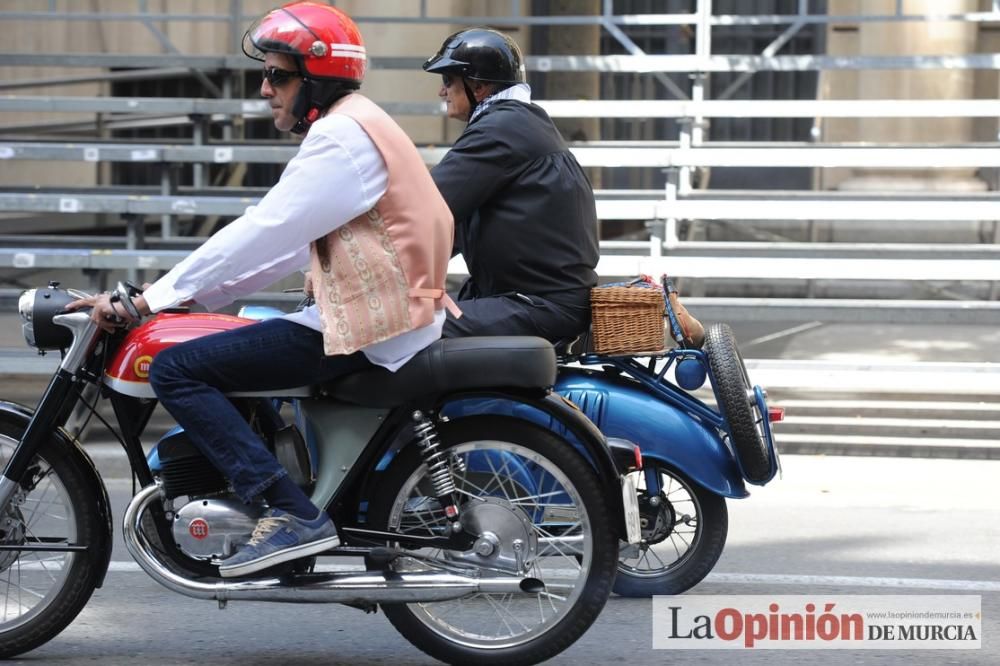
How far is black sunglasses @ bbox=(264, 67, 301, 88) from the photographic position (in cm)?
411

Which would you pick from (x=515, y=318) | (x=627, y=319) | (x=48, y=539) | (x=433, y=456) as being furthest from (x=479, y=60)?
(x=48, y=539)

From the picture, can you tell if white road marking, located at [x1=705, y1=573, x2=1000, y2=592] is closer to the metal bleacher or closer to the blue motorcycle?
the blue motorcycle

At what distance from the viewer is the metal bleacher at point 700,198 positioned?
880cm

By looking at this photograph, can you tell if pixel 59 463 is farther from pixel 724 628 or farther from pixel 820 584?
pixel 820 584

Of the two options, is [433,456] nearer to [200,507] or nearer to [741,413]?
[200,507]

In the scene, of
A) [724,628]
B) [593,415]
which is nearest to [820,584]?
[724,628]

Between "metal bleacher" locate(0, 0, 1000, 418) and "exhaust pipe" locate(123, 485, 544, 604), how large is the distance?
14.0 feet

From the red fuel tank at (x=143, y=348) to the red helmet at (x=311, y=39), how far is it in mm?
717

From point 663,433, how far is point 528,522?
0.91m

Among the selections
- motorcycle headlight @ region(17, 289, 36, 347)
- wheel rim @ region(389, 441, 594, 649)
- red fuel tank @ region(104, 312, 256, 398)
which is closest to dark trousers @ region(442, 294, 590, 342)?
wheel rim @ region(389, 441, 594, 649)

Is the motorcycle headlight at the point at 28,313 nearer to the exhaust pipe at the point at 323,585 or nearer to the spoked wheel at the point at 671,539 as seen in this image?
the exhaust pipe at the point at 323,585

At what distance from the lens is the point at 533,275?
494 centimetres

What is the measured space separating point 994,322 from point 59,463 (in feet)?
20.6

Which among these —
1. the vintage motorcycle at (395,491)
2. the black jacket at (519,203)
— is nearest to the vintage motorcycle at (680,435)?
the black jacket at (519,203)
